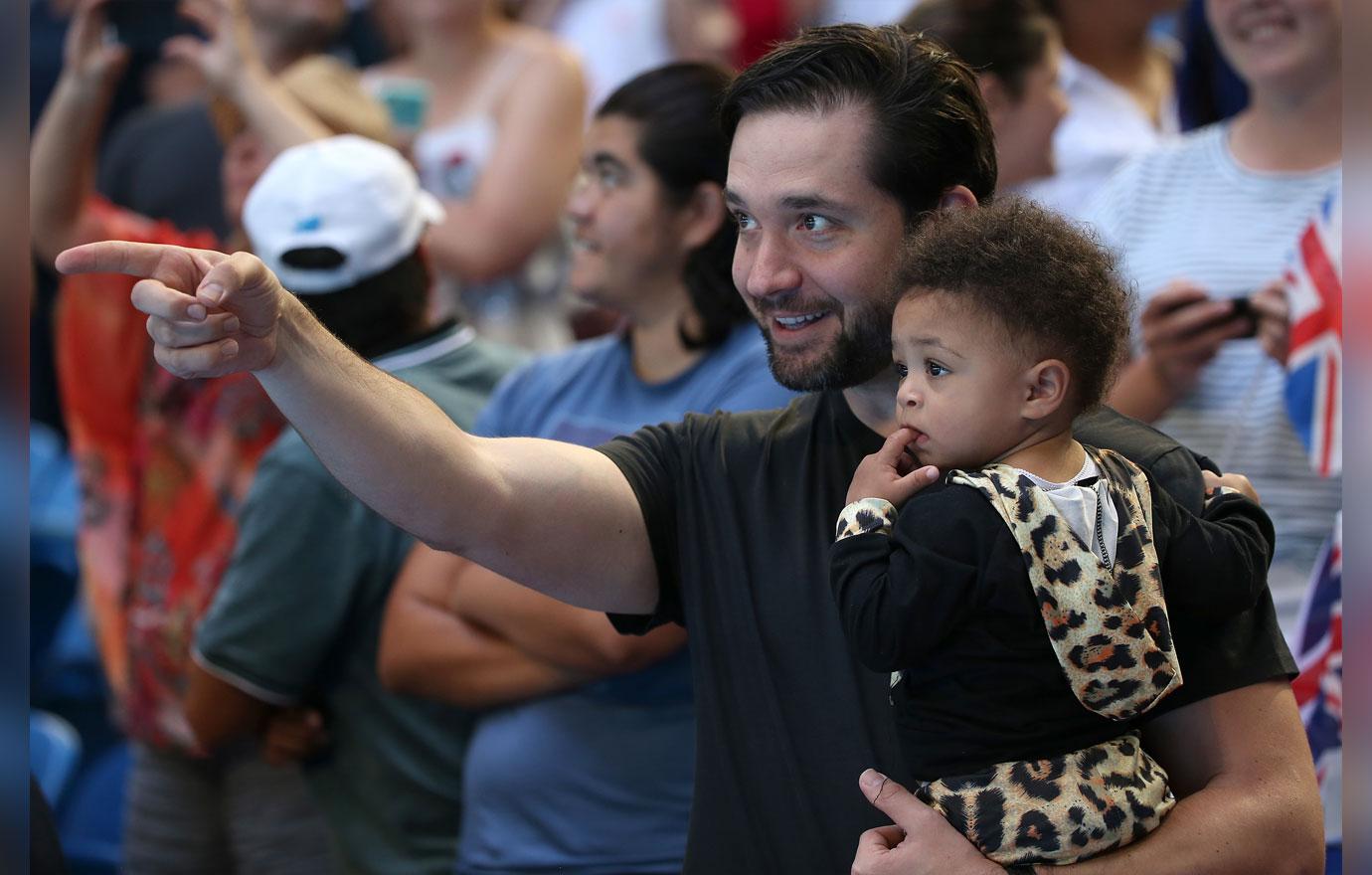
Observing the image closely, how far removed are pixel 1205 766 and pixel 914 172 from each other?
0.78 metres

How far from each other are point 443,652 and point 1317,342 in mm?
A: 1546

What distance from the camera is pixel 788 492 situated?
1889mm

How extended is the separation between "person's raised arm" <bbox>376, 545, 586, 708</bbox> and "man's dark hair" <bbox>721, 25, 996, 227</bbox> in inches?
41.6

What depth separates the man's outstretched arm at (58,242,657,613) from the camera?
1.53m

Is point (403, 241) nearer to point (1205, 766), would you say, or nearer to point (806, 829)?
point (806, 829)

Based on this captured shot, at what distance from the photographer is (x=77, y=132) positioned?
3.87 m

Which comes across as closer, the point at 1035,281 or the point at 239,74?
the point at 1035,281

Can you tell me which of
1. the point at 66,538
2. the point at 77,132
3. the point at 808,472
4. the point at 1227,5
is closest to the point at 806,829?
the point at 808,472

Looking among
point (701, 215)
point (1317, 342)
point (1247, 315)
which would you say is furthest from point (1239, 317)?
point (701, 215)

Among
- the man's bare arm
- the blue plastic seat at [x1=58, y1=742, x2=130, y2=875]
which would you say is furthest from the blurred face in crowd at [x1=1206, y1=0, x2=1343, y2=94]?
the blue plastic seat at [x1=58, y1=742, x2=130, y2=875]

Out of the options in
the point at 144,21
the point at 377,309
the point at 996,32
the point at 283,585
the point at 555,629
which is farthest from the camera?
the point at 144,21

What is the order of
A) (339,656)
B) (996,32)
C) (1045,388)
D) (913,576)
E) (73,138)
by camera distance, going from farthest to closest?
(73,138), (996,32), (339,656), (1045,388), (913,576)

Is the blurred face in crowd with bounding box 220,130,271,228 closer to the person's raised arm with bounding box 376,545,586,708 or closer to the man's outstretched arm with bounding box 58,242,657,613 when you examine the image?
the person's raised arm with bounding box 376,545,586,708

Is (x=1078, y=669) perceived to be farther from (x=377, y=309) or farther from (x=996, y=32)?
(x=996, y=32)
